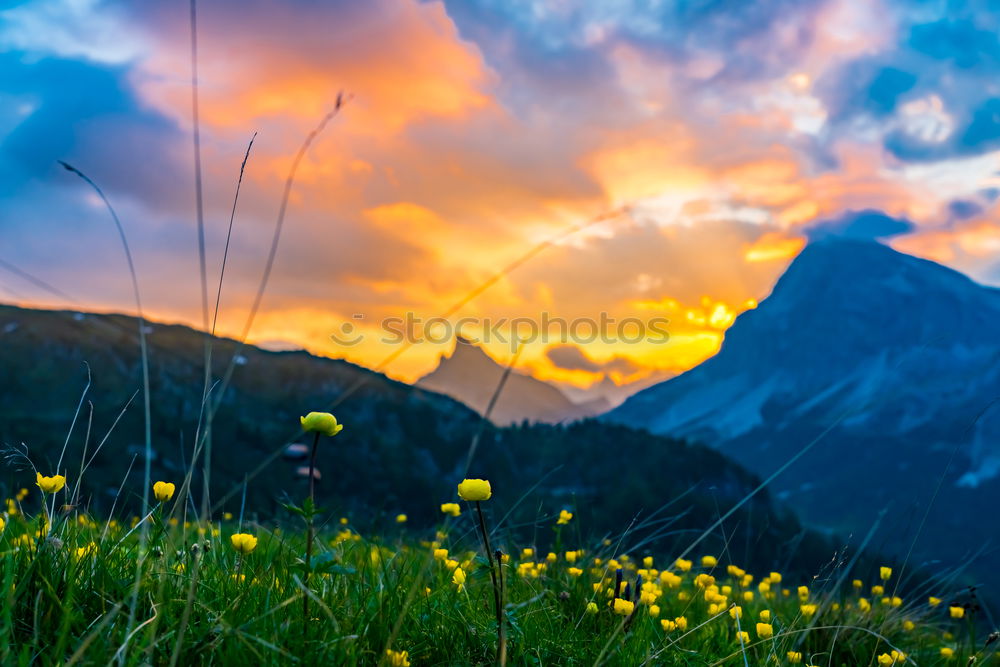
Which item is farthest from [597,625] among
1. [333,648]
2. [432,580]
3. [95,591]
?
[95,591]

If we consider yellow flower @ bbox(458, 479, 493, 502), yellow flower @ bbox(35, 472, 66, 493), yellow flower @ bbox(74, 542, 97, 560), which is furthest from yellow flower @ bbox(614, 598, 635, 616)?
yellow flower @ bbox(35, 472, 66, 493)

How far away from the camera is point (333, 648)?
7.69 feet

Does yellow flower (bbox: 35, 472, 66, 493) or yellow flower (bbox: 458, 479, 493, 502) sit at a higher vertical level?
yellow flower (bbox: 458, 479, 493, 502)

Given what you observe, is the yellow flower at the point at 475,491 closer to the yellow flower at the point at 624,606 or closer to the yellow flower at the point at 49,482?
the yellow flower at the point at 624,606

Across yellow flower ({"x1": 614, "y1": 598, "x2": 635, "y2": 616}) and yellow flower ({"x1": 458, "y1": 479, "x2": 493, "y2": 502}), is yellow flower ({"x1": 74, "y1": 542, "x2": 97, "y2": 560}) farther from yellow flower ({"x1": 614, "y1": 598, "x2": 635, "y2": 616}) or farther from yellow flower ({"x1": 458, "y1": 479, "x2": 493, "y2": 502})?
yellow flower ({"x1": 614, "y1": 598, "x2": 635, "y2": 616})

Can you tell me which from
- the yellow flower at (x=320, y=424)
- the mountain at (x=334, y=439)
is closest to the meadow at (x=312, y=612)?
the yellow flower at (x=320, y=424)

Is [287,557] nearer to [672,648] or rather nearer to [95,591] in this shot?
[95,591]

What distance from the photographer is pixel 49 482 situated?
3.19 meters

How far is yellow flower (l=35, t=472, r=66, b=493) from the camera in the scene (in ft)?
10.3

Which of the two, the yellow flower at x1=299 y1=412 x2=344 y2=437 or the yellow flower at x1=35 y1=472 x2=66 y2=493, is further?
the yellow flower at x1=35 y1=472 x2=66 y2=493

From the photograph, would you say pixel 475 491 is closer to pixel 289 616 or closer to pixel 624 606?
pixel 289 616

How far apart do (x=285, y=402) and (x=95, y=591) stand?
547 feet

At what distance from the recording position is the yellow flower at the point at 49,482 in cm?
315

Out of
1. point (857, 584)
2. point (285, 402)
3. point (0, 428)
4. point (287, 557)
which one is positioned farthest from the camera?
point (285, 402)
